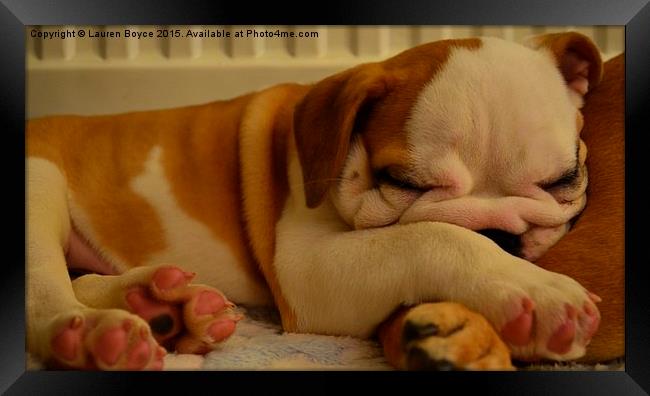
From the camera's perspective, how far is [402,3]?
51.8 inches

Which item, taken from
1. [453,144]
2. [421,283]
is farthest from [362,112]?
[421,283]

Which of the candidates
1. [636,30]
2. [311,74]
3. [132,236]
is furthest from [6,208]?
[636,30]

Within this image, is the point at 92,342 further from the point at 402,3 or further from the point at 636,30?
the point at 636,30

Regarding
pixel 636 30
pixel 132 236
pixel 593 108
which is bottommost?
pixel 132 236

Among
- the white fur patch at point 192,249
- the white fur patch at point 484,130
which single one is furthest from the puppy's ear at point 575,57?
the white fur patch at point 192,249

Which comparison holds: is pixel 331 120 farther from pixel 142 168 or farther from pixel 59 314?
pixel 59 314

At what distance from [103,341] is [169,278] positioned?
17 cm

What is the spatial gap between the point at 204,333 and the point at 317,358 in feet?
0.72

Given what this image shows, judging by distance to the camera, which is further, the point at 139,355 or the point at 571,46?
the point at 571,46

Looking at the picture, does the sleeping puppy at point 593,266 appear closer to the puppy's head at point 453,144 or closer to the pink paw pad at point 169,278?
the puppy's head at point 453,144

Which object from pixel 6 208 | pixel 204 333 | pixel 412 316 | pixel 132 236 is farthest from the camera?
pixel 132 236

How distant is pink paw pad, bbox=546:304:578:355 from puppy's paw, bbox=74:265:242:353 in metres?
0.58

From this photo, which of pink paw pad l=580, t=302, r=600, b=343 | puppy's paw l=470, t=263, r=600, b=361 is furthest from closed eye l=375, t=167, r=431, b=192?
pink paw pad l=580, t=302, r=600, b=343

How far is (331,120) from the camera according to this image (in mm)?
1290
